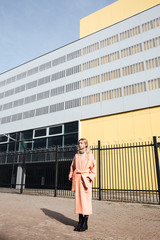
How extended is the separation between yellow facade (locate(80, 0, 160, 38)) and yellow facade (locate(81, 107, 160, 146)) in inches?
472

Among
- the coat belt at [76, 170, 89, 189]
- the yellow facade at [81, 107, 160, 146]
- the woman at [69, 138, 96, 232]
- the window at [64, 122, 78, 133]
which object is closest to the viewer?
the woman at [69, 138, 96, 232]

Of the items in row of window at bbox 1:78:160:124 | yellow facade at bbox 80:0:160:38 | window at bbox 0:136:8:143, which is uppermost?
yellow facade at bbox 80:0:160:38

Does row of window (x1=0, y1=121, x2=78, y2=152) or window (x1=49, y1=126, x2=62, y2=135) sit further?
window (x1=49, y1=126, x2=62, y2=135)

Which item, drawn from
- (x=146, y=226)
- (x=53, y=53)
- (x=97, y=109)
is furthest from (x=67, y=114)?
(x=146, y=226)

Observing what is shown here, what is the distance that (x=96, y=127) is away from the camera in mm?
18906

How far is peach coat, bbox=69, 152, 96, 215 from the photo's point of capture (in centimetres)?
387

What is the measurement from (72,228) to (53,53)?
24.1 m

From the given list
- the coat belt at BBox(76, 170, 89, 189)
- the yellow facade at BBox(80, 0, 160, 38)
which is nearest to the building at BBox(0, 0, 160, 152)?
the yellow facade at BBox(80, 0, 160, 38)

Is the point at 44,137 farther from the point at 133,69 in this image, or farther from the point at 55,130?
the point at 133,69

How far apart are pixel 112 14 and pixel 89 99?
11242mm

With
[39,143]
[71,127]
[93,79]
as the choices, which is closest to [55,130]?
[71,127]

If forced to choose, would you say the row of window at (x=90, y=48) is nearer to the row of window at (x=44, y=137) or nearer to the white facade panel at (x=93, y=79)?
the white facade panel at (x=93, y=79)

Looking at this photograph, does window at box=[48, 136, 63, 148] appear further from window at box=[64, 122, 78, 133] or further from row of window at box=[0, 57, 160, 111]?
row of window at box=[0, 57, 160, 111]

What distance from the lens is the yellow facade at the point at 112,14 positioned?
20.9m
